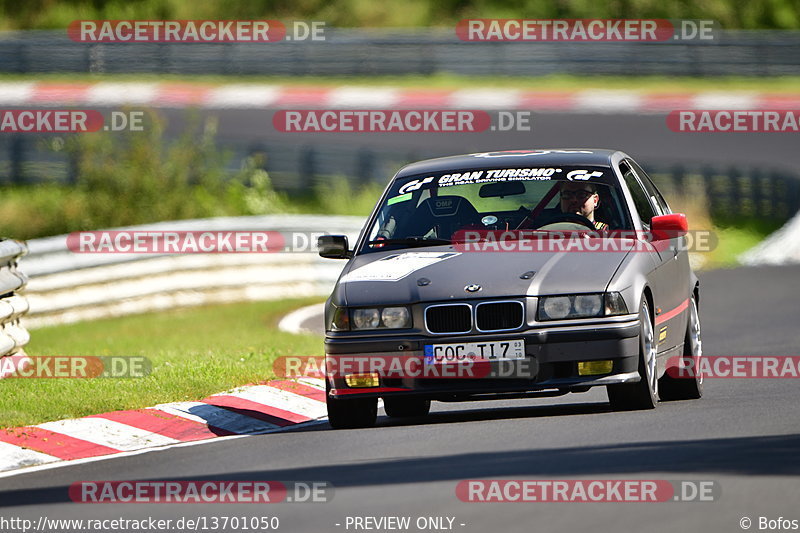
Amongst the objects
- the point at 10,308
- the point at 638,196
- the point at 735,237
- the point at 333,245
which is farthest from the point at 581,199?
the point at 735,237

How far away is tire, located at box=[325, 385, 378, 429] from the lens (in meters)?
9.30

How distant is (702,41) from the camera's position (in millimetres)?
34281

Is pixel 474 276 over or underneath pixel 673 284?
over

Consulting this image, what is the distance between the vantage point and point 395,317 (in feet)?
29.2

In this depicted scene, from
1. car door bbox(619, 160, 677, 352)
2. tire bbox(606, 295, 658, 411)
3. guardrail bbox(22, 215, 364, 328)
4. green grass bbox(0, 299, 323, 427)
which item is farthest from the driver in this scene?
guardrail bbox(22, 215, 364, 328)

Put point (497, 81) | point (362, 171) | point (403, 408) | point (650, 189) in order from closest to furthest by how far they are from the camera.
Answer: point (403, 408) → point (650, 189) → point (362, 171) → point (497, 81)

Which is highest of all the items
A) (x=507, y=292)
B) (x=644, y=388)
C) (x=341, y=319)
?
(x=507, y=292)

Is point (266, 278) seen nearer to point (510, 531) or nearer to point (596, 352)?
point (596, 352)

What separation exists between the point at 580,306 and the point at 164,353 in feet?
17.1

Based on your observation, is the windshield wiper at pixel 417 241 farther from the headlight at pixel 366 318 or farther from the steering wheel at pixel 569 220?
the headlight at pixel 366 318

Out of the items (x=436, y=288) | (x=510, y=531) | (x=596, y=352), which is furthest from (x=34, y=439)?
(x=510, y=531)

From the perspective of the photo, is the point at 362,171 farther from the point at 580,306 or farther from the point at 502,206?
the point at 580,306

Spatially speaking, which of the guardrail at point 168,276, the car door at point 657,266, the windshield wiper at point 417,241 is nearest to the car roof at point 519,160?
the car door at point 657,266

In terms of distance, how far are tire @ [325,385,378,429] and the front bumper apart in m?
0.50
